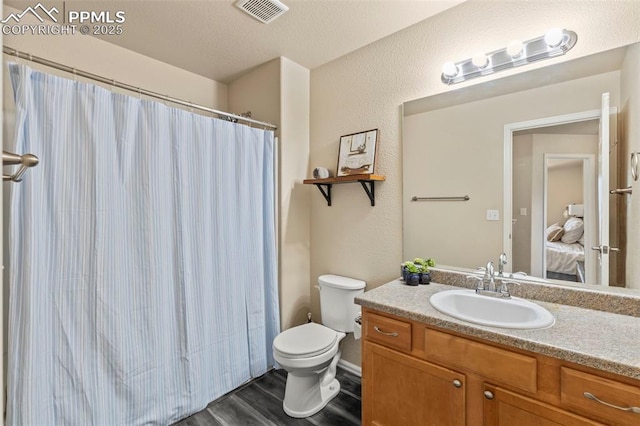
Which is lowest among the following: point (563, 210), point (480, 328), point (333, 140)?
point (480, 328)

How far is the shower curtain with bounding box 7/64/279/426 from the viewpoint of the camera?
144 cm

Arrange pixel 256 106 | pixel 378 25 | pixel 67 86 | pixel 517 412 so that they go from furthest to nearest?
pixel 256 106
pixel 378 25
pixel 67 86
pixel 517 412

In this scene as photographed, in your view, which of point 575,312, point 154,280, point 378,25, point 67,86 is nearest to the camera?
point 575,312

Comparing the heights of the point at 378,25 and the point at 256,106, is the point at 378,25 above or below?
above

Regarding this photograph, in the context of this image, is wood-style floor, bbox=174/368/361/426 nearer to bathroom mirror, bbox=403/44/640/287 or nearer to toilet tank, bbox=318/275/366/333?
toilet tank, bbox=318/275/366/333

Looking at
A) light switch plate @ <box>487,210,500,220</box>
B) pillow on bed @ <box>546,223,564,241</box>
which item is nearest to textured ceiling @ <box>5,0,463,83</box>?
light switch plate @ <box>487,210,500,220</box>

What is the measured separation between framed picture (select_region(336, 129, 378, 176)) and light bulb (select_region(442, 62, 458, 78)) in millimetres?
561

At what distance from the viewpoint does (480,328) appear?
124 cm

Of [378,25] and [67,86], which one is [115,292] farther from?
[378,25]

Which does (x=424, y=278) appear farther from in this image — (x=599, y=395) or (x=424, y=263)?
(x=599, y=395)

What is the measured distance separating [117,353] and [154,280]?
41cm

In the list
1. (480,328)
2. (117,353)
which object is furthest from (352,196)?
(117,353)

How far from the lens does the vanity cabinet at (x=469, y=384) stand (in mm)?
1036

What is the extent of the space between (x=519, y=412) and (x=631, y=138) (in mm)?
1289
